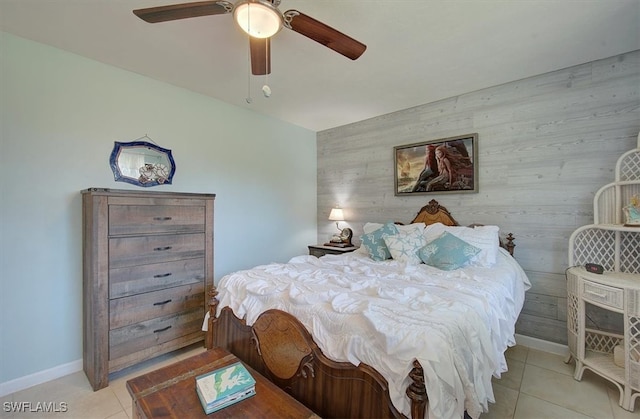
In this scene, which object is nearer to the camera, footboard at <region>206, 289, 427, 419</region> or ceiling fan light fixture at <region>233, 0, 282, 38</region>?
footboard at <region>206, 289, 427, 419</region>

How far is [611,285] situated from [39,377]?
169 inches

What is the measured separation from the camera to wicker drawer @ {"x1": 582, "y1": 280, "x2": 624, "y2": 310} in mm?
1861

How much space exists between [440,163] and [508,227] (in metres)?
1.00

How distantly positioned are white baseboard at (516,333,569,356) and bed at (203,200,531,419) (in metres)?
0.63

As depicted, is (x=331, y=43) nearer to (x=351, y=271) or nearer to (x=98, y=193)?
(x=351, y=271)

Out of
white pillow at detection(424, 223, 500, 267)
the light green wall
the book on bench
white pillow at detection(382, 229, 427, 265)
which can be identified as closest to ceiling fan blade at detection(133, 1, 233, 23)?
the light green wall

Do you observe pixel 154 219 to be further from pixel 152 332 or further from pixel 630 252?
pixel 630 252

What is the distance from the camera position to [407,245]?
9.02 ft

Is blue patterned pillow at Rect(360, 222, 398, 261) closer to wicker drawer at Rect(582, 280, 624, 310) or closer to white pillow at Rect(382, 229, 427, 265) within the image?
white pillow at Rect(382, 229, 427, 265)

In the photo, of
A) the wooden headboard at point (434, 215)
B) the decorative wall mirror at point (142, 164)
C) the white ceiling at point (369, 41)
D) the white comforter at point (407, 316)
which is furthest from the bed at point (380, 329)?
the white ceiling at point (369, 41)

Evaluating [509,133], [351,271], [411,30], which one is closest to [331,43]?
[411,30]

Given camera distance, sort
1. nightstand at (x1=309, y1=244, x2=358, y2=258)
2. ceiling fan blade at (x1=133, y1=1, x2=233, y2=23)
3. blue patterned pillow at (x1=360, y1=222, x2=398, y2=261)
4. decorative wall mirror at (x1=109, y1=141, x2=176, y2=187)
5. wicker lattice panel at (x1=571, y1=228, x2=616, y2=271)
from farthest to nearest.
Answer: nightstand at (x1=309, y1=244, x2=358, y2=258)
blue patterned pillow at (x1=360, y1=222, x2=398, y2=261)
decorative wall mirror at (x1=109, y1=141, x2=176, y2=187)
wicker lattice panel at (x1=571, y1=228, x2=616, y2=271)
ceiling fan blade at (x1=133, y1=1, x2=233, y2=23)

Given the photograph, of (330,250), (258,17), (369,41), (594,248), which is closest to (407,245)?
(330,250)

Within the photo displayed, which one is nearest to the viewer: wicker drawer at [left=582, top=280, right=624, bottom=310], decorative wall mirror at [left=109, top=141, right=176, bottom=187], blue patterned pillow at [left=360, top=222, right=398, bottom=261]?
wicker drawer at [left=582, top=280, right=624, bottom=310]
